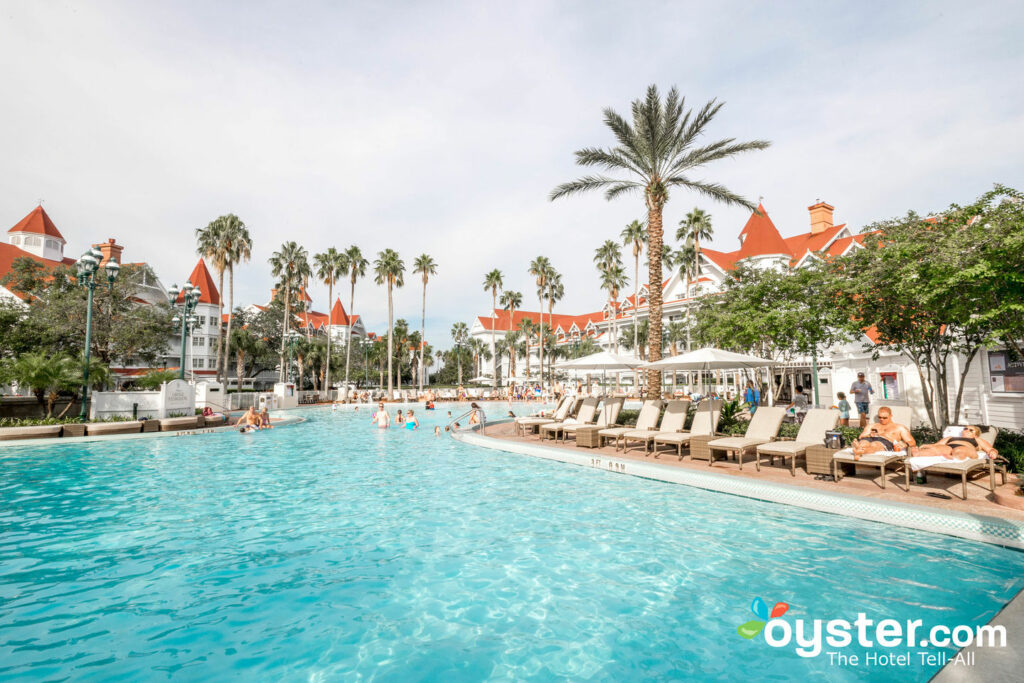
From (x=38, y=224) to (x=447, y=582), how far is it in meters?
79.2

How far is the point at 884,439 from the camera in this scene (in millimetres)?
8766

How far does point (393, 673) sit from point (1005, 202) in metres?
13.0

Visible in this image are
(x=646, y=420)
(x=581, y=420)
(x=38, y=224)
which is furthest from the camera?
(x=38, y=224)

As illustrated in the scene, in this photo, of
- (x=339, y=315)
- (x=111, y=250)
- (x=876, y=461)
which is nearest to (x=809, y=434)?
(x=876, y=461)

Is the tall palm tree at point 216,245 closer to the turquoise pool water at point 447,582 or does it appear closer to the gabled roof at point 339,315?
the turquoise pool water at point 447,582

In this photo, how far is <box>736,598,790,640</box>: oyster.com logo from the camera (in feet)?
14.8

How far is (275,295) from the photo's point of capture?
6494 cm

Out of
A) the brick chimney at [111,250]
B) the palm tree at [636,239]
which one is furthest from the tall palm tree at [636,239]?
the brick chimney at [111,250]

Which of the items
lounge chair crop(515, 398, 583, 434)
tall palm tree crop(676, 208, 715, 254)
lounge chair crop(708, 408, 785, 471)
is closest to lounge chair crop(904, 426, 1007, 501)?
lounge chair crop(708, 408, 785, 471)

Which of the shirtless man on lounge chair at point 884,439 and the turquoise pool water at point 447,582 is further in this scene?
the shirtless man on lounge chair at point 884,439

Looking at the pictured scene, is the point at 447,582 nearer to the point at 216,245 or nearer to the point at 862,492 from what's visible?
the point at 862,492

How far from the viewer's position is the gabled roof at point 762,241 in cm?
4228

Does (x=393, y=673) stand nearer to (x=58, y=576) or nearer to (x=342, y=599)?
(x=342, y=599)

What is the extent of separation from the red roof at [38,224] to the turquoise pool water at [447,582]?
227ft
